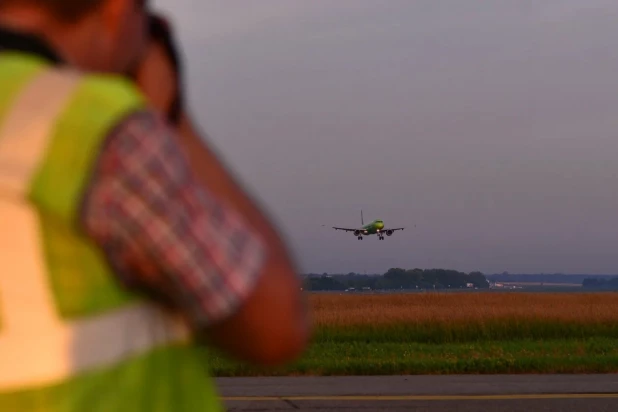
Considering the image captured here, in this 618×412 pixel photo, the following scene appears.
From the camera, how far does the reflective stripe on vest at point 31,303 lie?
773 mm

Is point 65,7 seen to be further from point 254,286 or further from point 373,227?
point 373,227

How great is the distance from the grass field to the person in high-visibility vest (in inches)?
344

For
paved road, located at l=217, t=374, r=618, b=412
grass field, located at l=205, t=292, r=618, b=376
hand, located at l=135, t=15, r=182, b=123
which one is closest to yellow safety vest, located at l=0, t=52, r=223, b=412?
hand, located at l=135, t=15, r=182, b=123

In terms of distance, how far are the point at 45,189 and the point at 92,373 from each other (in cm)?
18

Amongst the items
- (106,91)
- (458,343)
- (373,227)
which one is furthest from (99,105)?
(373,227)

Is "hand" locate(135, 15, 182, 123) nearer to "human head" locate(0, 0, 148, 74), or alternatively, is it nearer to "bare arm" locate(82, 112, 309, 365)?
"human head" locate(0, 0, 148, 74)

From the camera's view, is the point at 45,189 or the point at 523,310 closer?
the point at 45,189

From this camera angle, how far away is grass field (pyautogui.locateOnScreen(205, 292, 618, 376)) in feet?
41.3

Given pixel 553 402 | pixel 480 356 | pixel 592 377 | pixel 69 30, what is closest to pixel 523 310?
pixel 480 356

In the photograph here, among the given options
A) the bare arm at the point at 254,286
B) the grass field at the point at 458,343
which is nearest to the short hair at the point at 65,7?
the bare arm at the point at 254,286

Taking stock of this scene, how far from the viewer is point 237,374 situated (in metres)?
12.2

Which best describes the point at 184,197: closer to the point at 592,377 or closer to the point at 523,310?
the point at 592,377

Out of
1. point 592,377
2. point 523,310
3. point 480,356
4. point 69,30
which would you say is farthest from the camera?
point 523,310

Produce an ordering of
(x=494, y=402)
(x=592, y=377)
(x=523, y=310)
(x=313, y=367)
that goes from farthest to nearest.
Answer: (x=523, y=310) → (x=313, y=367) → (x=592, y=377) → (x=494, y=402)
